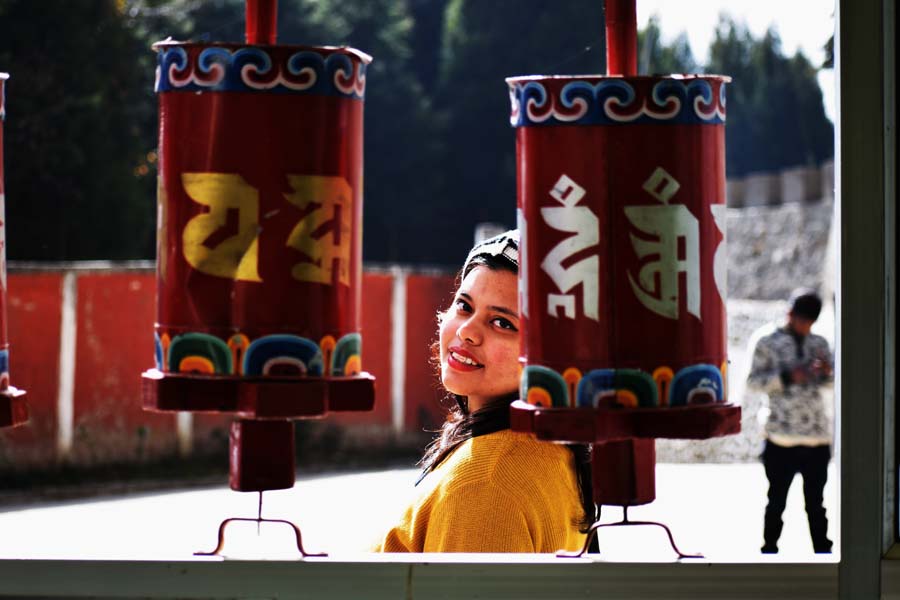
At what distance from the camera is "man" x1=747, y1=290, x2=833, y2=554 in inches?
218

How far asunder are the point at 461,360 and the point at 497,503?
23cm

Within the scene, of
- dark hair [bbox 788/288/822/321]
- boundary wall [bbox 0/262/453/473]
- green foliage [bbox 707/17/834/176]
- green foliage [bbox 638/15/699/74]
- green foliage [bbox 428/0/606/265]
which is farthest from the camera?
green foliage [bbox 707/17/834/176]

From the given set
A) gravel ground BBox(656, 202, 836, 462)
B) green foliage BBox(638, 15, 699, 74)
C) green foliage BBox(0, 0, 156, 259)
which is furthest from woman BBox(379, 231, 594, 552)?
gravel ground BBox(656, 202, 836, 462)

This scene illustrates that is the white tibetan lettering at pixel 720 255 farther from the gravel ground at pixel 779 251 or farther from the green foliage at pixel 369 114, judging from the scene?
the gravel ground at pixel 779 251

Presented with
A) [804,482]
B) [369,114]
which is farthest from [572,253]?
[369,114]

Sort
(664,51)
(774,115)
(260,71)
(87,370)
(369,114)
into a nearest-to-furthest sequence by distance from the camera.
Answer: (260,71) < (664,51) < (87,370) < (774,115) < (369,114)

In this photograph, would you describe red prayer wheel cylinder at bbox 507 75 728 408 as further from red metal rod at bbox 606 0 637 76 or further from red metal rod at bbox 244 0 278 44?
red metal rod at bbox 244 0 278 44

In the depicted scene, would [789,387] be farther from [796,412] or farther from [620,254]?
[620,254]

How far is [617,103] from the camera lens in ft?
3.70

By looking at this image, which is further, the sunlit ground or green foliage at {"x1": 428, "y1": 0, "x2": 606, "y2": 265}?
green foliage at {"x1": 428, "y1": 0, "x2": 606, "y2": 265}

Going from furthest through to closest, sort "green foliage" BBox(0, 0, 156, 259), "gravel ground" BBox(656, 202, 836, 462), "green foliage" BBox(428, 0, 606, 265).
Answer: "gravel ground" BBox(656, 202, 836, 462)
"green foliage" BBox(428, 0, 606, 265)
"green foliage" BBox(0, 0, 156, 259)

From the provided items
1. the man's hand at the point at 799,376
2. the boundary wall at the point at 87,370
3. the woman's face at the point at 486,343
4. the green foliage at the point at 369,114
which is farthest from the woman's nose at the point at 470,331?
the boundary wall at the point at 87,370

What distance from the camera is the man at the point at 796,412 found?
5.53m

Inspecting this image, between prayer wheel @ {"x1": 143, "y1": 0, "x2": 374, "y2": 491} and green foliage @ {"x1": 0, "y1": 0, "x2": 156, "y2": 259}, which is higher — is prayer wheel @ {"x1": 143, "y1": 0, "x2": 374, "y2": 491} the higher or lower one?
the lower one
